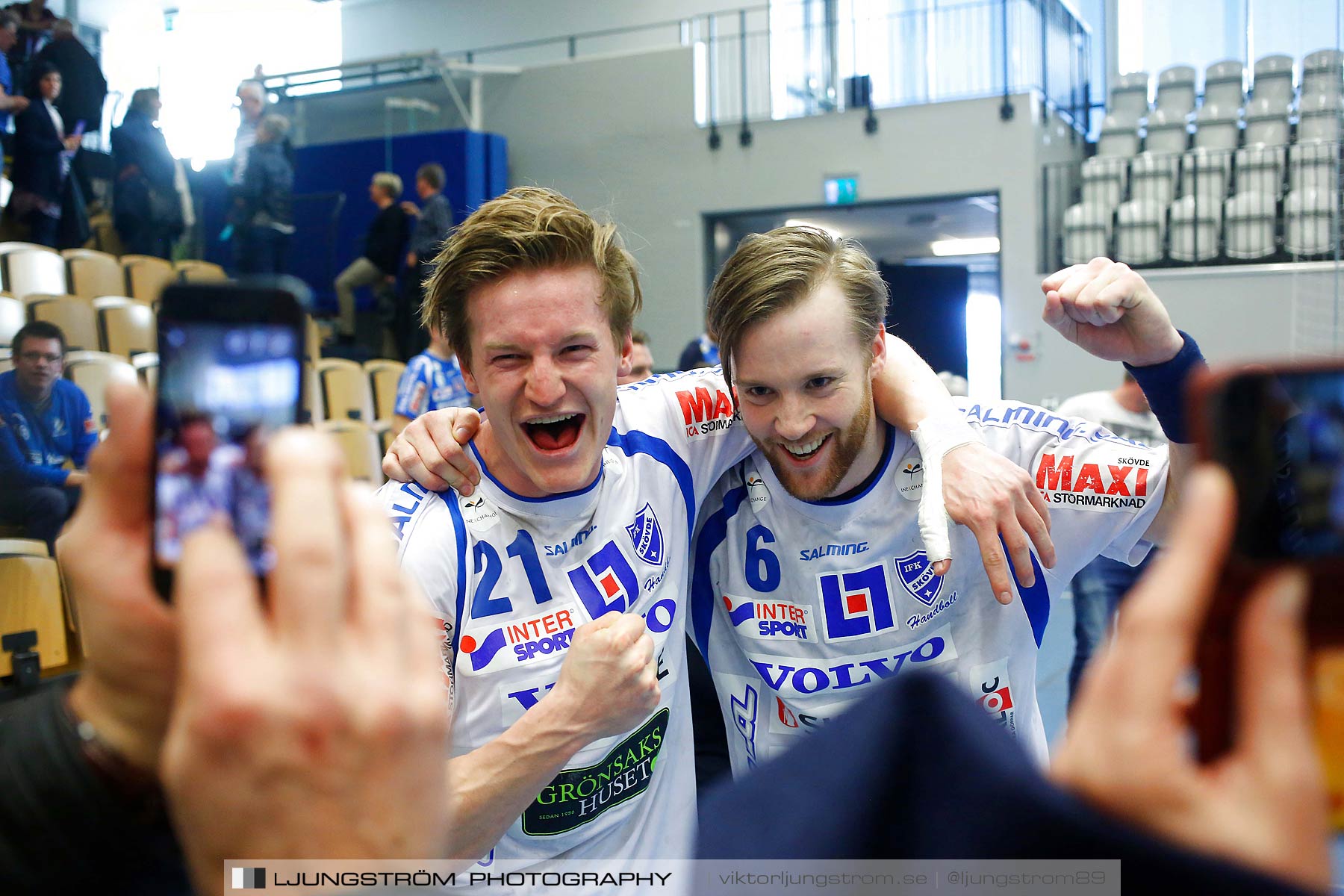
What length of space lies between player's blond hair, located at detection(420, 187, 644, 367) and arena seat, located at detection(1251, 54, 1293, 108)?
10742 mm

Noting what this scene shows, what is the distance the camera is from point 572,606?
1564mm

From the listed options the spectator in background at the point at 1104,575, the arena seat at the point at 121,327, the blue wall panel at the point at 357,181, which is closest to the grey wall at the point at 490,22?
the blue wall panel at the point at 357,181

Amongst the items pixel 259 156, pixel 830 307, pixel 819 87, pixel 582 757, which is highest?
pixel 819 87

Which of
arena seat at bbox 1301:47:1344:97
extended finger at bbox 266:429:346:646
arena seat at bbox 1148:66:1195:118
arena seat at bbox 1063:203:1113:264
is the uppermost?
arena seat at bbox 1148:66:1195:118

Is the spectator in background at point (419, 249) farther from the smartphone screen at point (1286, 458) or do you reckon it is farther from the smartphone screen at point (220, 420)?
the smartphone screen at point (1286, 458)

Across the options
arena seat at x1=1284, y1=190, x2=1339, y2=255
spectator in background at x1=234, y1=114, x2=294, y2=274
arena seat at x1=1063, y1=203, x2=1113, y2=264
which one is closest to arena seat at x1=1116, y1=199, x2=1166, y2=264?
arena seat at x1=1063, y1=203, x2=1113, y2=264

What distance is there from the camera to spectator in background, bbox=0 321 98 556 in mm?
3014

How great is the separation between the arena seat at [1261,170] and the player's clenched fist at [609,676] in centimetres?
933

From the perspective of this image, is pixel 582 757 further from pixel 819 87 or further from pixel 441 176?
pixel 819 87

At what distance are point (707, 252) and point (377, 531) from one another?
33.8 feet

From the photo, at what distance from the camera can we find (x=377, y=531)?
363 mm

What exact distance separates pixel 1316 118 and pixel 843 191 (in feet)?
14.2

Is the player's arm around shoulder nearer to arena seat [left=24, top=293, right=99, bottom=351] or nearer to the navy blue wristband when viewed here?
the navy blue wristband

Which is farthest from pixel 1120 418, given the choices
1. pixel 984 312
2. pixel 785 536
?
pixel 984 312
